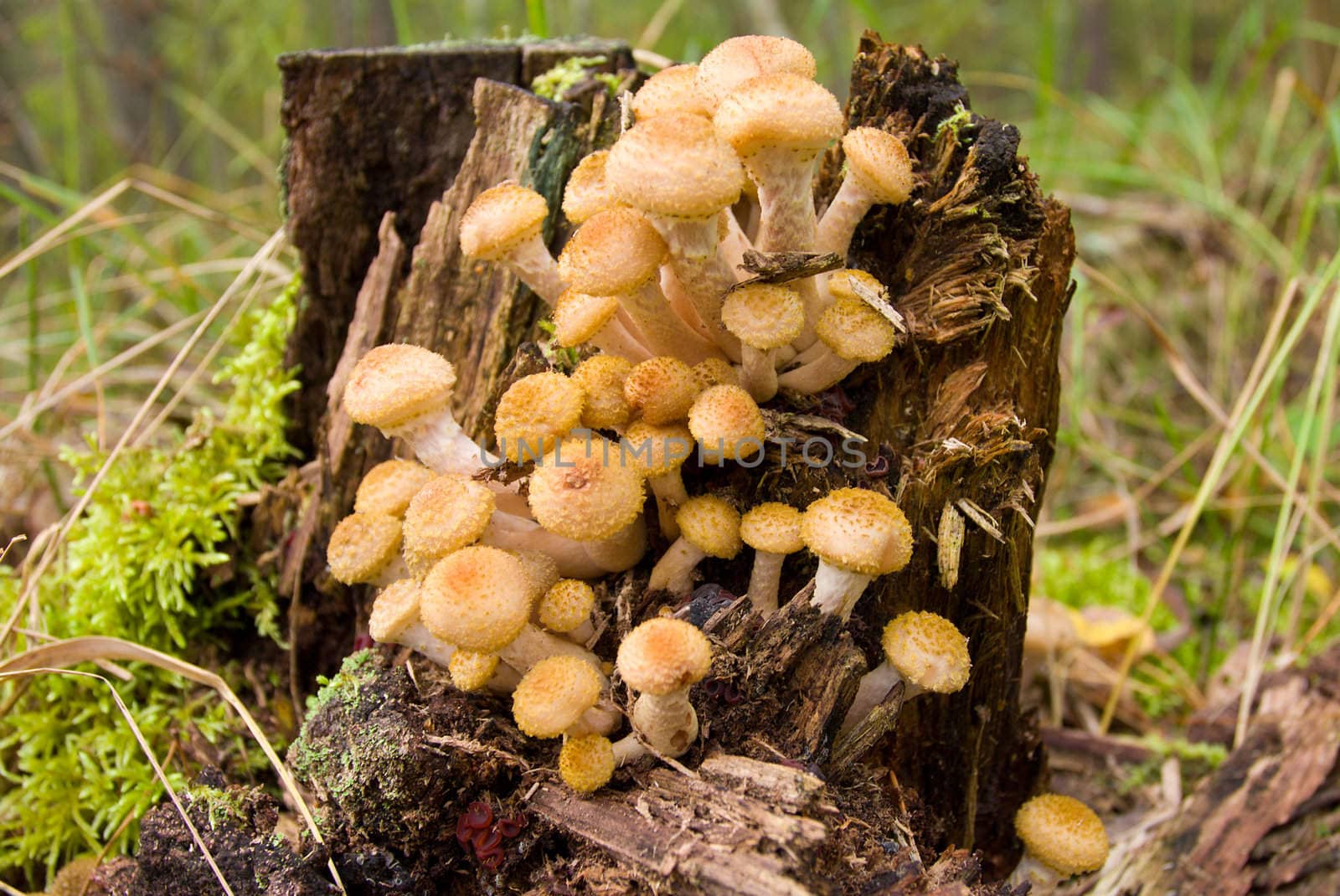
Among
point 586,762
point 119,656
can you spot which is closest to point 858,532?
point 586,762

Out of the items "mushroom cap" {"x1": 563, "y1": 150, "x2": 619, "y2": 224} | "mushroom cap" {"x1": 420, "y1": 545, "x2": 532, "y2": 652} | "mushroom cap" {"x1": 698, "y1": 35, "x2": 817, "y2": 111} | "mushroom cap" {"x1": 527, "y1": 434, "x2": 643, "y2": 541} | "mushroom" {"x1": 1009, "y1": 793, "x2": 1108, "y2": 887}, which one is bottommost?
"mushroom" {"x1": 1009, "y1": 793, "x2": 1108, "y2": 887}

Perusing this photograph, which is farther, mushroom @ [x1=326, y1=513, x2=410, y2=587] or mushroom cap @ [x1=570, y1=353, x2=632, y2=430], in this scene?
mushroom @ [x1=326, y1=513, x2=410, y2=587]

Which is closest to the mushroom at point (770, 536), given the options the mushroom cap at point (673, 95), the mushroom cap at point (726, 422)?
the mushroom cap at point (726, 422)

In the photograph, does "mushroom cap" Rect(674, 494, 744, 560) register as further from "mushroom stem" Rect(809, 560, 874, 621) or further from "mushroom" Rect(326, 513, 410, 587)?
"mushroom" Rect(326, 513, 410, 587)

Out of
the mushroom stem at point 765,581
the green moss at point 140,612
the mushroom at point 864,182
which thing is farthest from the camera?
the green moss at point 140,612

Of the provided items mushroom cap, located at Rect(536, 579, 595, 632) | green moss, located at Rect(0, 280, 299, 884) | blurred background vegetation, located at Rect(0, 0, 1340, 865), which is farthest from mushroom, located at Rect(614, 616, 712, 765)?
blurred background vegetation, located at Rect(0, 0, 1340, 865)

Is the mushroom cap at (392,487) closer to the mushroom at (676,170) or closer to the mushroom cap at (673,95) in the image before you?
the mushroom at (676,170)
